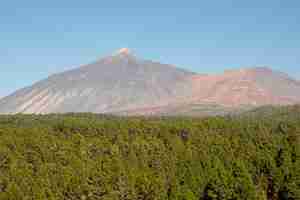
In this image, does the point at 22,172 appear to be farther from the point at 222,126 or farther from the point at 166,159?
→ the point at 222,126

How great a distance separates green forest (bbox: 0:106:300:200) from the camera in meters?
82.5

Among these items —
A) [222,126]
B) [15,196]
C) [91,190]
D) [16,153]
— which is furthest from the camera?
[222,126]

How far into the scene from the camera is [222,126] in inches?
5773

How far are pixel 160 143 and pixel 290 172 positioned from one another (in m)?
39.1

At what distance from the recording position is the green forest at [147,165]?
3248 inches

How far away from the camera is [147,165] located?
355 feet

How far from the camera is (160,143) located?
122 m

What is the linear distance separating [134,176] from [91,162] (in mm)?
10801

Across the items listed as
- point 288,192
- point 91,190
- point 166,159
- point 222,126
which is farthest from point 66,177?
point 222,126

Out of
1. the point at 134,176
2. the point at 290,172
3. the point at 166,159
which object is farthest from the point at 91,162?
the point at 290,172

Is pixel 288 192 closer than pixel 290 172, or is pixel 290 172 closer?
pixel 288 192

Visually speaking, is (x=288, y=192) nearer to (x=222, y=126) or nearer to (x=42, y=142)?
(x=42, y=142)

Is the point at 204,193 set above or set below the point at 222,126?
below

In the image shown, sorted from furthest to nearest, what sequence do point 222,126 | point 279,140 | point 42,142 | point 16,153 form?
point 222,126 → point 279,140 → point 42,142 → point 16,153
